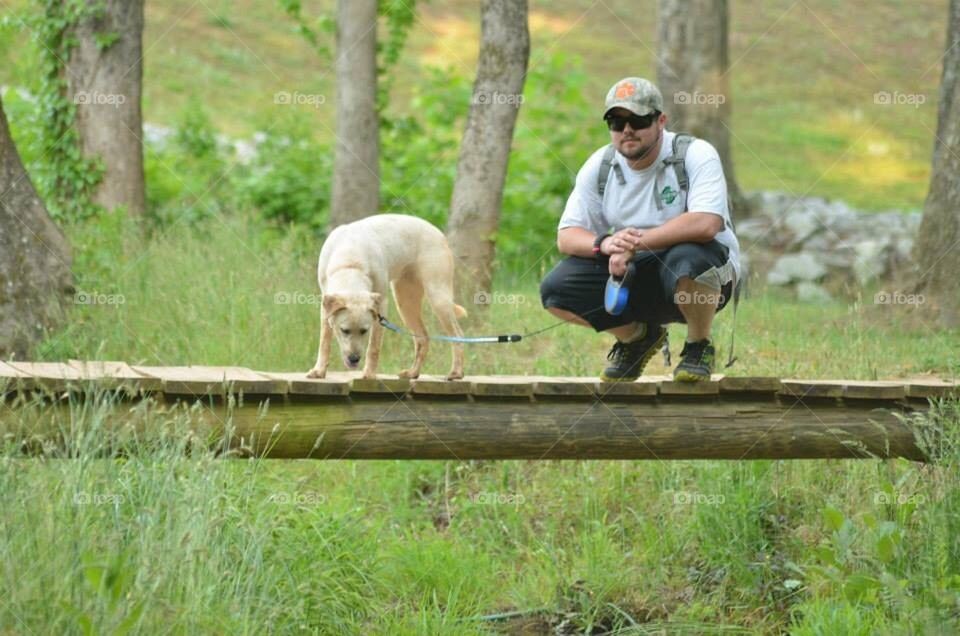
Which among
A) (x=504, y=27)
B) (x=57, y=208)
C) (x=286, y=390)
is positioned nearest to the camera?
(x=286, y=390)

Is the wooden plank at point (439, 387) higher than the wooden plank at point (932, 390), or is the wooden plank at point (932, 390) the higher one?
the wooden plank at point (932, 390)

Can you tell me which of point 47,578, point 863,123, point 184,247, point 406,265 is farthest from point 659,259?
point 863,123

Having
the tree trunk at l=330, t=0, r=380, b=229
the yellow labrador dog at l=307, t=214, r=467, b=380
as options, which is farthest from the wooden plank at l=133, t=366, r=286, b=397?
the tree trunk at l=330, t=0, r=380, b=229

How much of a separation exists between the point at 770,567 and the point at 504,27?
5.21 meters

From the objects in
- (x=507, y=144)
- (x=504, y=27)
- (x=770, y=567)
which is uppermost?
(x=504, y=27)

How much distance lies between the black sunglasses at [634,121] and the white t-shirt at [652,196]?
23 cm

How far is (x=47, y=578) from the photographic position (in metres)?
4.61

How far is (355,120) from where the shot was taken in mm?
13281

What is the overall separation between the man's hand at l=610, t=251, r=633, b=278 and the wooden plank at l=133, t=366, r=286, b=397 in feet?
5.72

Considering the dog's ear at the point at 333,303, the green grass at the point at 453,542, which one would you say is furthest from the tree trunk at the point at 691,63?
the dog's ear at the point at 333,303

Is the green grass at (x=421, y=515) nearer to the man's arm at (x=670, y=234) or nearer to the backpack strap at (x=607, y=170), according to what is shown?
the man's arm at (x=670, y=234)

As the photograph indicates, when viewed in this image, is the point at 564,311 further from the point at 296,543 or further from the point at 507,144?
the point at 507,144

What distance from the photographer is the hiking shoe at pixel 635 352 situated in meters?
7.10

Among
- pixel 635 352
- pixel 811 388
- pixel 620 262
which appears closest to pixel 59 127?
pixel 635 352
